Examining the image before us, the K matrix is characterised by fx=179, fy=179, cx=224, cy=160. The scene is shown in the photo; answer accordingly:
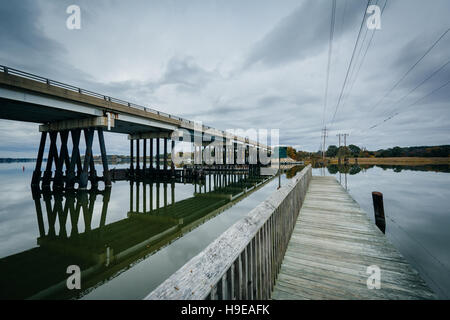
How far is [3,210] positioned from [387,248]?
54.9 feet

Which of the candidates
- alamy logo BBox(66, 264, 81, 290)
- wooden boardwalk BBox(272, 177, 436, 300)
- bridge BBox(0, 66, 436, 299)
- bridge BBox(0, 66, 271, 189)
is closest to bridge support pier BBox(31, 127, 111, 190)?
bridge BBox(0, 66, 271, 189)

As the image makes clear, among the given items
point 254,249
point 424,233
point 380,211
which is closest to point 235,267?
point 254,249

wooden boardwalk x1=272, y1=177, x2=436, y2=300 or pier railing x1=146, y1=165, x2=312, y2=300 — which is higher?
pier railing x1=146, y1=165, x2=312, y2=300

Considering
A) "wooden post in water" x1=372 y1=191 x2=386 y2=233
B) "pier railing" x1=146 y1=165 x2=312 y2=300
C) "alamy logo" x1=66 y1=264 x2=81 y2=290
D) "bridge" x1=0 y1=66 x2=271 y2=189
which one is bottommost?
"alamy logo" x1=66 y1=264 x2=81 y2=290

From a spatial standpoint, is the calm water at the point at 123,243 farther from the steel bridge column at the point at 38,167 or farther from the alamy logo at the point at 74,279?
the steel bridge column at the point at 38,167

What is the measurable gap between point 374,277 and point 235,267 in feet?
9.31

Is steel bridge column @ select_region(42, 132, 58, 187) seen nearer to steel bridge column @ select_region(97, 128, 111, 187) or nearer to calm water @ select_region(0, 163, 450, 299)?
steel bridge column @ select_region(97, 128, 111, 187)

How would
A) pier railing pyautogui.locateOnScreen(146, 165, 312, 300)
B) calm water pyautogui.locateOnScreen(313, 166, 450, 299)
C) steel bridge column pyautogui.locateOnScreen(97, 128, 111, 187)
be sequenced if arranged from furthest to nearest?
steel bridge column pyautogui.locateOnScreen(97, 128, 111, 187), calm water pyautogui.locateOnScreen(313, 166, 450, 299), pier railing pyautogui.locateOnScreen(146, 165, 312, 300)

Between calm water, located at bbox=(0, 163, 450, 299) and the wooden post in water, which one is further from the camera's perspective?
the wooden post in water

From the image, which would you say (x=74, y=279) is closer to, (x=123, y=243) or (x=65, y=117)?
(x=123, y=243)

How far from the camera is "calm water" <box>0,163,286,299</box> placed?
3717 millimetres

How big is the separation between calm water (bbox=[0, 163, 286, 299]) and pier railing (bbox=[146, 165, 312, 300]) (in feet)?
8.44

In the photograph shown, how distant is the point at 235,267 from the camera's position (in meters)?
1.58

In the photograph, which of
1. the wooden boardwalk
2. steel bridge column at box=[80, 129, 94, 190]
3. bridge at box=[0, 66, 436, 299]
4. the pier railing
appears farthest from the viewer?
steel bridge column at box=[80, 129, 94, 190]
